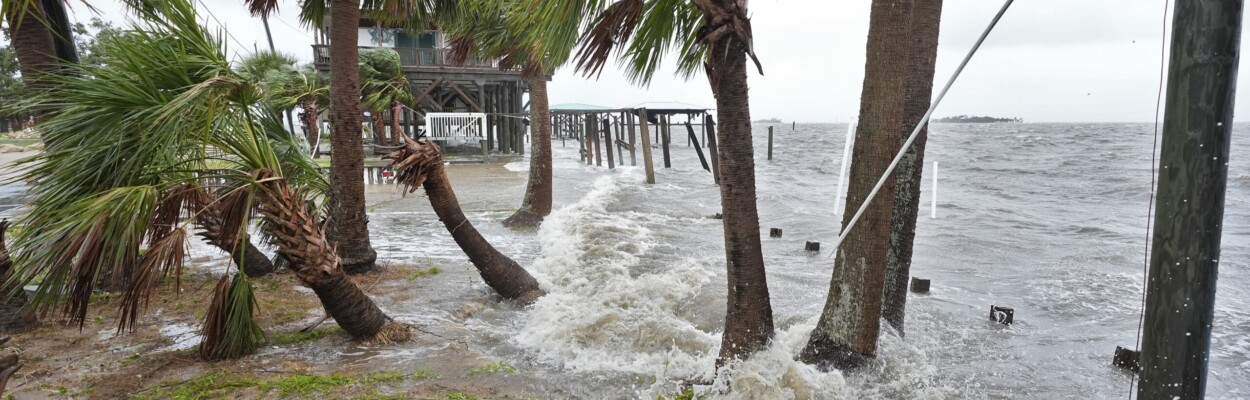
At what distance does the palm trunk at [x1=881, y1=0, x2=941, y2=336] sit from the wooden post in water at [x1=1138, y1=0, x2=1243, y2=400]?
2572 millimetres

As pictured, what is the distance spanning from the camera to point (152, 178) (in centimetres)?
422

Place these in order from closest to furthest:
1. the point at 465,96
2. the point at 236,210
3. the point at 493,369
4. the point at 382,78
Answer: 1. the point at 236,210
2. the point at 493,369
3. the point at 382,78
4. the point at 465,96

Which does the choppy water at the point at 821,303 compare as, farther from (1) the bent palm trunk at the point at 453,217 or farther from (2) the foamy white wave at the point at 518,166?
(2) the foamy white wave at the point at 518,166

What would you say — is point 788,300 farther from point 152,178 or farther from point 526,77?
point 152,178

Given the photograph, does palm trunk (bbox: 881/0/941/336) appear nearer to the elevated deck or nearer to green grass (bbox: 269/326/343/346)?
green grass (bbox: 269/326/343/346)

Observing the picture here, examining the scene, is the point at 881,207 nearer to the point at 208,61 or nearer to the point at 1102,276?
the point at 208,61

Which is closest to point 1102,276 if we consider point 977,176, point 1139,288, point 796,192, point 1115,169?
point 1139,288

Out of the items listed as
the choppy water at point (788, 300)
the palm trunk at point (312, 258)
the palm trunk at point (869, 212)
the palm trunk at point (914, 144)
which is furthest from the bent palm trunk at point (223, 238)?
the palm trunk at point (914, 144)

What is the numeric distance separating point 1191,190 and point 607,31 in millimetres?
3055

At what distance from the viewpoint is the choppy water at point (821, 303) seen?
17.9 feet

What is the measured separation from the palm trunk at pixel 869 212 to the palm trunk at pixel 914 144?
1.16ft

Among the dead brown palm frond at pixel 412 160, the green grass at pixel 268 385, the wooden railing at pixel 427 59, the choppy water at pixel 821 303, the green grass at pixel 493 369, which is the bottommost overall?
the choppy water at pixel 821 303

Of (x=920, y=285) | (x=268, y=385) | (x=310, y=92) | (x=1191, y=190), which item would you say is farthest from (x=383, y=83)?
(x=1191, y=190)

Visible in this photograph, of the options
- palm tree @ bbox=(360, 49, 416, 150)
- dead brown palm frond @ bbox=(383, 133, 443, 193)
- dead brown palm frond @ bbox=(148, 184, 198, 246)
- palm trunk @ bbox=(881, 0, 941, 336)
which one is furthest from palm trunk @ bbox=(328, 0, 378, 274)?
palm tree @ bbox=(360, 49, 416, 150)
